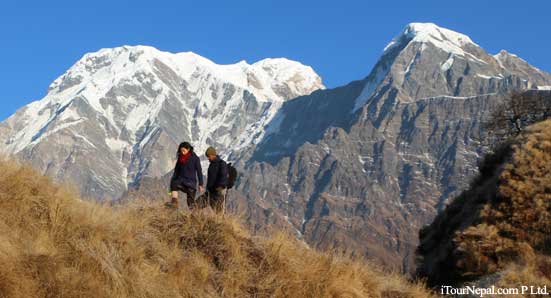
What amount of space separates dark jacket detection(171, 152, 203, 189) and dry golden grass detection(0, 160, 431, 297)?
2.37 metres

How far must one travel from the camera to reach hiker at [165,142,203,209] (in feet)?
46.1

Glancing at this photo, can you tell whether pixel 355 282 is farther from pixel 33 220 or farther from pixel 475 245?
pixel 475 245

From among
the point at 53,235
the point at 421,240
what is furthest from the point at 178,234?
the point at 421,240

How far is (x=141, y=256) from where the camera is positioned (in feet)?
30.6

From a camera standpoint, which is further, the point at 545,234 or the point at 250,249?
the point at 545,234

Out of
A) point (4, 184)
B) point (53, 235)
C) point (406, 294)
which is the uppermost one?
point (4, 184)

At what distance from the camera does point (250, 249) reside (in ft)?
35.0

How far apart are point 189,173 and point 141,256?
5001 millimetres

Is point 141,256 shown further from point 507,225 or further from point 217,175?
point 507,225

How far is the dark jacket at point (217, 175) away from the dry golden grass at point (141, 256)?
298 centimetres

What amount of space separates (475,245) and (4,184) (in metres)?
11.5

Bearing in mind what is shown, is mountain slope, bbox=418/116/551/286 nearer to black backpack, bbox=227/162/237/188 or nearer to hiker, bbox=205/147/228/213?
black backpack, bbox=227/162/237/188

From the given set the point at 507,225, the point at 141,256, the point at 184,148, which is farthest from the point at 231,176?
the point at 507,225

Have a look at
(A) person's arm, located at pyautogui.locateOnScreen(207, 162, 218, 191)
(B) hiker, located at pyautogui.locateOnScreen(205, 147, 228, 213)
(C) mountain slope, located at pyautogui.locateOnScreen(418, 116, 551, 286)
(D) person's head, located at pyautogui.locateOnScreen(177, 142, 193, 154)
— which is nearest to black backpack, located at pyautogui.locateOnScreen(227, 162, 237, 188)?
(B) hiker, located at pyautogui.locateOnScreen(205, 147, 228, 213)
